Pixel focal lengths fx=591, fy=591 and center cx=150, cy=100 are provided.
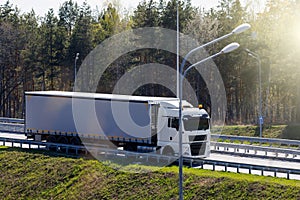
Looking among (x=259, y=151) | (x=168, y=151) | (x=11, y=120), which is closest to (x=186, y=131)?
(x=168, y=151)

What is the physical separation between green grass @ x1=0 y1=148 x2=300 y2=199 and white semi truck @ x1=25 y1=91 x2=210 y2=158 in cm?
224

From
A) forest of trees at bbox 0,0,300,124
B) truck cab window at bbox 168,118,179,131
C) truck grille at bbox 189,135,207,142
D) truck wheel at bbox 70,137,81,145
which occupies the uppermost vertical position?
forest of trees at bbox 0,0,300,124

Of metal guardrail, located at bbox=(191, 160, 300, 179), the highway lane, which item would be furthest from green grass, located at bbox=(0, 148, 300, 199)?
the highway lane

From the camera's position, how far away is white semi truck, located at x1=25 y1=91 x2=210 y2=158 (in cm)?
3111

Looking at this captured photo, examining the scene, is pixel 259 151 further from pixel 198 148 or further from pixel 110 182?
pixel 110 182

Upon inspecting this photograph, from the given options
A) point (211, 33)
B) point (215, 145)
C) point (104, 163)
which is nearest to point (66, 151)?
point (104, 163)

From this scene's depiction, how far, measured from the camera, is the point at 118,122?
33.7 m

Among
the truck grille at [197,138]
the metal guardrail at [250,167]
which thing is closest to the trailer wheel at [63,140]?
the truck grille at [197,138]

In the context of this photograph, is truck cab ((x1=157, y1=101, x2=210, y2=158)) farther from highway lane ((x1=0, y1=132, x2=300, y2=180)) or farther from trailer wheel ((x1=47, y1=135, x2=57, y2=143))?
trailer wheel ((x1=47, y1=135, x2=57, y2=143))

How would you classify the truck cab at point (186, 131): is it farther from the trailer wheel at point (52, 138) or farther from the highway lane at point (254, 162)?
the trailer wheel at point (52, 138)

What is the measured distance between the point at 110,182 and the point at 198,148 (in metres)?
5.05

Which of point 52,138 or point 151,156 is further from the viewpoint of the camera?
point 52,138

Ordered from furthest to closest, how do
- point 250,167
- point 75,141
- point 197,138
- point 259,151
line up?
point 259,151 < point 75,141 < point 197,138 < point 250,167

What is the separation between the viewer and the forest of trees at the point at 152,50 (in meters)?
61.5
